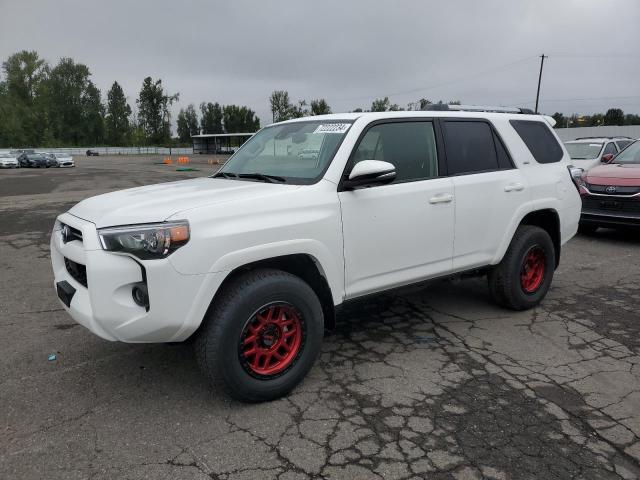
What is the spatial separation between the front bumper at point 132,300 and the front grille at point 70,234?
11.3 inches

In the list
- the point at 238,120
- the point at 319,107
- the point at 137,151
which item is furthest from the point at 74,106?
the point at 319,107

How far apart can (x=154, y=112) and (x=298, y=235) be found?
112 m

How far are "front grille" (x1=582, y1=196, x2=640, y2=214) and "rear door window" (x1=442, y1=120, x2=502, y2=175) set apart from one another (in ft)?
15.0

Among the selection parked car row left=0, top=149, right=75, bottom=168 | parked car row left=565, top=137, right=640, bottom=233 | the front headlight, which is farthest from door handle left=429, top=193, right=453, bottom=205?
parked car row left=0, top=149, right=75, bottom=168

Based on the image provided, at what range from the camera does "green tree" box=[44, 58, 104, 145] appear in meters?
102

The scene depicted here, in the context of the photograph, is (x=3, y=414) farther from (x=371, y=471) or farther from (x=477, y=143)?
(x=477, y=143)

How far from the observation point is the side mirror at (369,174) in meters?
3.22

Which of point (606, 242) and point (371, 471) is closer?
point (371, 471)

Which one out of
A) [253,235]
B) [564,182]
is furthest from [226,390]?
[564,182]

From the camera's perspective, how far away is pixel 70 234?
3188mm

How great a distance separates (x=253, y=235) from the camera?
9.62 feet

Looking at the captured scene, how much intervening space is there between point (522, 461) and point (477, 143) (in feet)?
8.82

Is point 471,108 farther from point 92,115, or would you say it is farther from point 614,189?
point 92,115

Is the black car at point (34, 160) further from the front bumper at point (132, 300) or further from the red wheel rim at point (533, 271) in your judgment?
the front bumper at point (132, 300)
